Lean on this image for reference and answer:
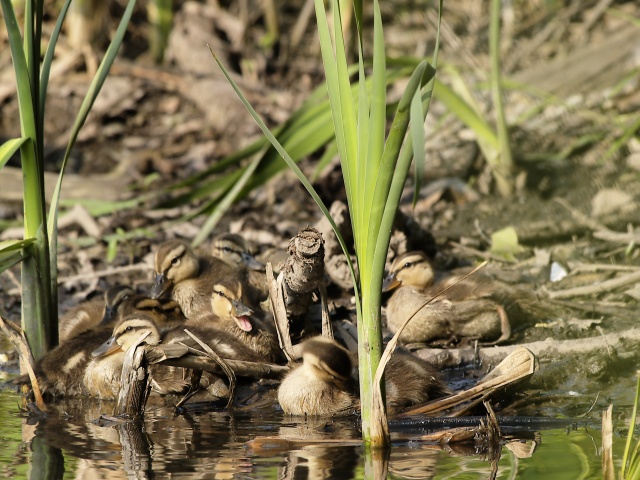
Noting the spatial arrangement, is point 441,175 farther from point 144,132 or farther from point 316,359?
point 316,359

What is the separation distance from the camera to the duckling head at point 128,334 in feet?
14.5

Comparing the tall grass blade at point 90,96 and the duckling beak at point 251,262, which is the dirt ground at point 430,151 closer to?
the duckling beak at point 251,262

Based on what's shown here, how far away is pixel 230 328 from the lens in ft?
15.4

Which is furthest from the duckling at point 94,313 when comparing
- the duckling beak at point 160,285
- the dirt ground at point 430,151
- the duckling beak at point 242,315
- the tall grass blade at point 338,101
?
the tall grass blade at point 338,101

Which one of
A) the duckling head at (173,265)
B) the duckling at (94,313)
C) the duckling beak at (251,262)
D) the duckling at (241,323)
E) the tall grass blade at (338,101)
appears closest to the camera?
the tall grass blade at (338,101)

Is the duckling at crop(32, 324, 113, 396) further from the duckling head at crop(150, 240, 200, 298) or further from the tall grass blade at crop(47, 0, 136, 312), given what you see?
the duckling head at crop(150, 240, 200, 298)

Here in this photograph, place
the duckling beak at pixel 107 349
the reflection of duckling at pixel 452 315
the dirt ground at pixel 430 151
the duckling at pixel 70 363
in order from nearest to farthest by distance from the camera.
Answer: the duckling at pixel 70 363, the duckling beak at pixel 107 349, the reflection of duckling at pixel 452 315, the dirt ground at pixel 430 151

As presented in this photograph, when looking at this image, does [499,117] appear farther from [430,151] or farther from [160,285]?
[160,285]

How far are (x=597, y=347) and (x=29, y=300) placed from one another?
2.49 m

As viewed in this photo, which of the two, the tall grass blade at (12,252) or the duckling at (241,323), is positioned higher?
the tall grass blade at (12,252)

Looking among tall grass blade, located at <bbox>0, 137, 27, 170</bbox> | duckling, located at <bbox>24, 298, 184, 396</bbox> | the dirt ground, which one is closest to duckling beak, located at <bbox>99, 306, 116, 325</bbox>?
duckling, located at <bbox>24, 298, 184, 396</bbox>

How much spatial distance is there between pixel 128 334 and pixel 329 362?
103cm

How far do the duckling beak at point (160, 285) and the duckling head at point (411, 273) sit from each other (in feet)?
3.90

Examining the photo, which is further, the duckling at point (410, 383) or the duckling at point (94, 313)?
the duckling at point (94, 313)
